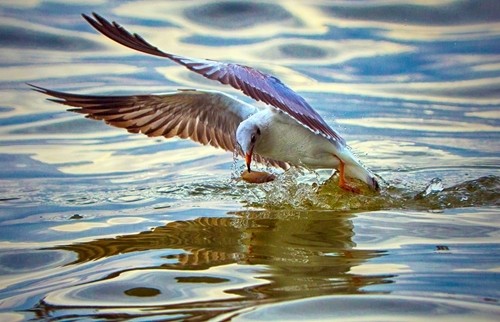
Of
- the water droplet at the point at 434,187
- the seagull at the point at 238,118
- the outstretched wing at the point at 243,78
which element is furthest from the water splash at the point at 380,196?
the outstretched wing at the point at 243,78

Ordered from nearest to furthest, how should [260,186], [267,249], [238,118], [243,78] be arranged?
[267,249], [243,78], [260,186], [238,118]

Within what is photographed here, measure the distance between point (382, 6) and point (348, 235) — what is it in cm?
784

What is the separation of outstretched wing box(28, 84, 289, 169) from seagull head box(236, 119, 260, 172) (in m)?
0.51

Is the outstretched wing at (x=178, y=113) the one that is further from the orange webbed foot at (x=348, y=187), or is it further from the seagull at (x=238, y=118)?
the orange webbed foot at (x=348, y=187)

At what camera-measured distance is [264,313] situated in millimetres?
4066

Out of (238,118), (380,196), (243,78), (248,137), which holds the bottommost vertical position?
(380,196)

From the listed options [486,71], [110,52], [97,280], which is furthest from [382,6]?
[97,280]

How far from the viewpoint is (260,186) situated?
23.2 feet

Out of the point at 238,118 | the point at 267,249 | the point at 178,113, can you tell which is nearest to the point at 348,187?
the point at 238,118

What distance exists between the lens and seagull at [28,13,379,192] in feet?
20.7

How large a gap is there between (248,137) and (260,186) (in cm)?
41

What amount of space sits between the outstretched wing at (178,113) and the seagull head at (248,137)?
51 centimetres

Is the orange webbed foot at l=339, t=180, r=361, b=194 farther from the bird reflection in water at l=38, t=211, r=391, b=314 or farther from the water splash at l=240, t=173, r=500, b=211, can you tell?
the bird reflection in water at l=38, t=211, r=391, b=314

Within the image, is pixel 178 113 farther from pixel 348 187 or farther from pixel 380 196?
pixel 380 196
